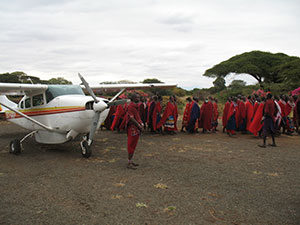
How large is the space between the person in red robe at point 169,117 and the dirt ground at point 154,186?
9.83 ft

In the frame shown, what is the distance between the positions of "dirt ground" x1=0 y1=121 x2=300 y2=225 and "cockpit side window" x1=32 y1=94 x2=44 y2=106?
5.64ft

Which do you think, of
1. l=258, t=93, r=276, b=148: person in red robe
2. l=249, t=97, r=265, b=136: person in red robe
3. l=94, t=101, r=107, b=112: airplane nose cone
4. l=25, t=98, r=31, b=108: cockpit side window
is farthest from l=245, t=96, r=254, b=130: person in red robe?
l=25, t=98, r=31, b=108: cockpit side window

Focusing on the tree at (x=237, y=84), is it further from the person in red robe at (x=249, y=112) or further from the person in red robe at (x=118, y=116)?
the person in red robe at (x=118, y=116)

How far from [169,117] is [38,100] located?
5.90 metres

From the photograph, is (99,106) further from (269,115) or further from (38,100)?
(269,115)

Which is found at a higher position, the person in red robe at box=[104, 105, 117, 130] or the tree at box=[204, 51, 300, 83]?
the tree at box=[204, 51, 300, 83]

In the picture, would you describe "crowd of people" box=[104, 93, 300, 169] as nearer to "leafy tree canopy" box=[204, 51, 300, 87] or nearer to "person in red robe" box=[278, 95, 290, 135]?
"person in red robe" box=[278, 95, 290, 135]

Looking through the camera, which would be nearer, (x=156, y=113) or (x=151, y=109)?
(x=156, y=113)

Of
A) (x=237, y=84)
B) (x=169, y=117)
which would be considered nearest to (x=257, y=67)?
(x=237, y=84)

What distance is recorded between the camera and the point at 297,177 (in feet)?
19.1

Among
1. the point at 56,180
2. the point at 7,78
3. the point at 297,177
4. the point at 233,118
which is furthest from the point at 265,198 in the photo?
the point at 7,78

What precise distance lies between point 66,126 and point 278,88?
22526 millimetres

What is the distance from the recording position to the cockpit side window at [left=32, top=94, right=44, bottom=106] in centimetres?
859

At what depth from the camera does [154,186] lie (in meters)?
5.25
